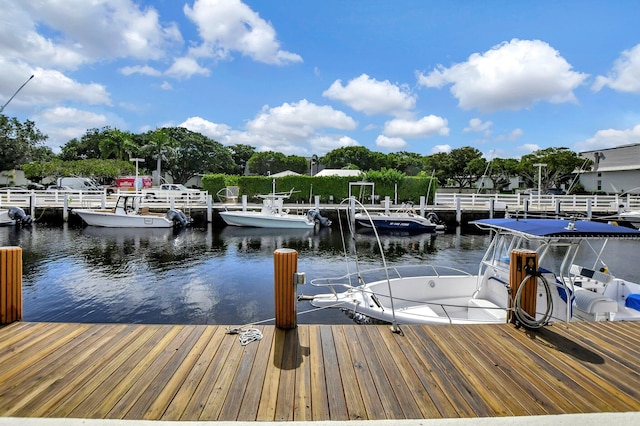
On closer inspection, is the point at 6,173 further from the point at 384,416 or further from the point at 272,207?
the point at 384,416

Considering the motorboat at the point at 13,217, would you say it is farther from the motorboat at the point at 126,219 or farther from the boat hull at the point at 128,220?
the boat hull at the point at 128,220

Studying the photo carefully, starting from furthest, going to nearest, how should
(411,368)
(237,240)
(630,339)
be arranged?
(237,240) < (630,339) < (411,368)

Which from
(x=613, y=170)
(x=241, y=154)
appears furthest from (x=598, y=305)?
(x=241, y=154)

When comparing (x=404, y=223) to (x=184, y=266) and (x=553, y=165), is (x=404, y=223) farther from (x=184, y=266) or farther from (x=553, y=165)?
(x=553, y=165)

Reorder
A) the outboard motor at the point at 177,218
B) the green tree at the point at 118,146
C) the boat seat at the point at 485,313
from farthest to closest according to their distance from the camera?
1. the green tree at the point at 118,146
2. the outboard motor at the point at 177,218
3. the boat seat at the point at 485,313

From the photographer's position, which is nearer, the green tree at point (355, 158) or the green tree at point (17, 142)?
the green tree at point (17, 142)

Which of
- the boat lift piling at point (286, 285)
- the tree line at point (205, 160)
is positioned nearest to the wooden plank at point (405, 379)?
the boat lift piling at point (286, 285)

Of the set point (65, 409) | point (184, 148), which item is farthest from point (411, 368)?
point (184, 148)

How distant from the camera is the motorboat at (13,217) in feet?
76.6

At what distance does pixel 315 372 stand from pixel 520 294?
2838mm

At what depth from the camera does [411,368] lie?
141 inches

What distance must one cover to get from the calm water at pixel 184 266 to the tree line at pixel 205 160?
17924mm

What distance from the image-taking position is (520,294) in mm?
4629

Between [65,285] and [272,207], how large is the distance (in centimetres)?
1505
